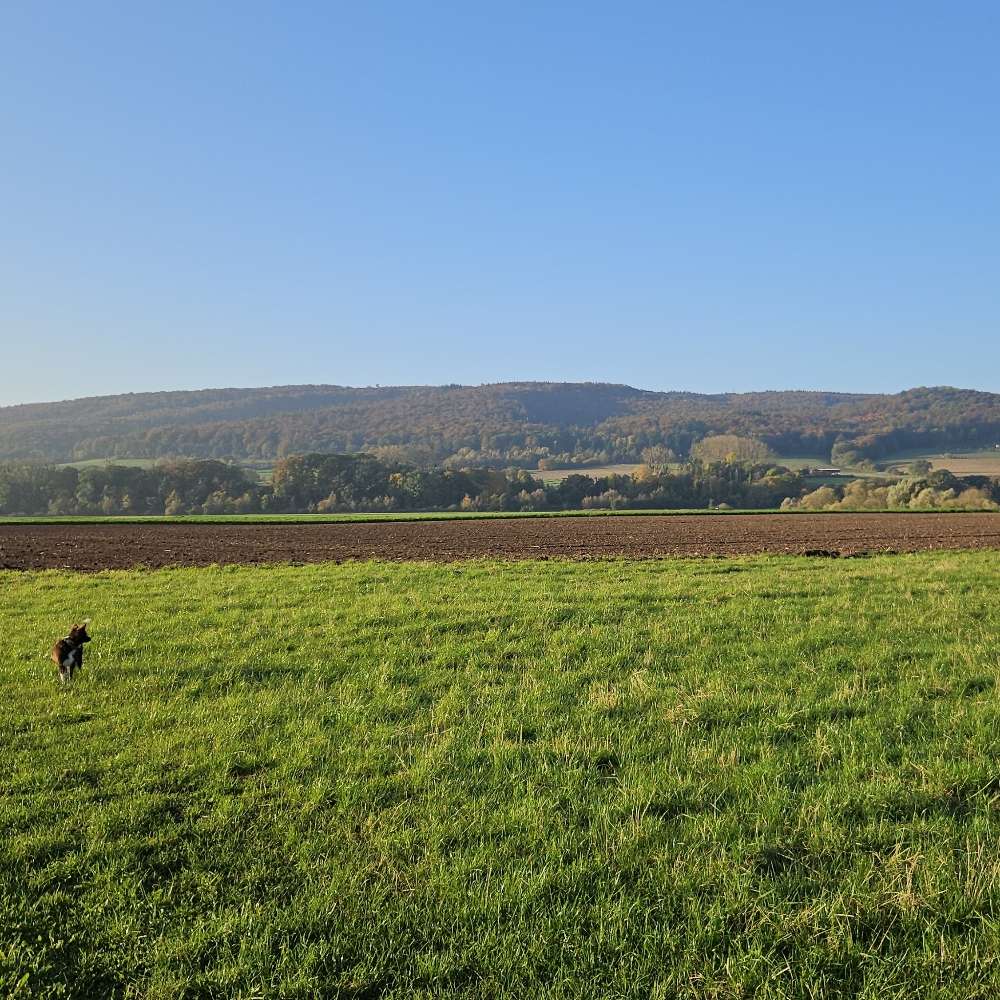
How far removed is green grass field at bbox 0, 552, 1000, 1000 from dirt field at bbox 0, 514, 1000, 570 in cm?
1821

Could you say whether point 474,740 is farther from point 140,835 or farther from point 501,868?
point 140,835

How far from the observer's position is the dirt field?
30.2m

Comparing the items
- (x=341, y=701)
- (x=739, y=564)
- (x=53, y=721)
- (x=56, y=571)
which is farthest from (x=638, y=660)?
(x=56, y=571)

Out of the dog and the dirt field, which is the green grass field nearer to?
the dog

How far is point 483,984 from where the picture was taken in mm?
4215

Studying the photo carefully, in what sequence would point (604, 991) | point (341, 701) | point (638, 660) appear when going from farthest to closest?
1. point (638, 660)
2. point (341, 701)
3. point (604, 991)

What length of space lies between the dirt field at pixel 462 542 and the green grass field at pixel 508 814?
18.2m

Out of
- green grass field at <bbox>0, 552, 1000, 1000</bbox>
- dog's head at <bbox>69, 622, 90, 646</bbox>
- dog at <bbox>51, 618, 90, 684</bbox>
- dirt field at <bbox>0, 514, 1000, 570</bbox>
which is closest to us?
green grass field at <bbox>0, 552, 1000, 1000</bbox>

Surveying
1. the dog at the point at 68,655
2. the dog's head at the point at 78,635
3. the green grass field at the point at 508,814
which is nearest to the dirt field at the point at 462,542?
the dog's head at the point at 78,635

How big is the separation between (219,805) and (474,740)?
8.68 ft

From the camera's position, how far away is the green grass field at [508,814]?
4398 millimetres

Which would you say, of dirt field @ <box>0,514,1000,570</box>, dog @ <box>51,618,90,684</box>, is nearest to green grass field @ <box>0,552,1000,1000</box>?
dog @ <box>51,618,90,684</box>

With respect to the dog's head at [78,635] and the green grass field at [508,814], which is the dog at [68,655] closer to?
the dog's head at [78,635]

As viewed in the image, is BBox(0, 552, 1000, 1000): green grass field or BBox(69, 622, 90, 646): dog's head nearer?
BBox(0, 552, 1000, 1000): green grass field
